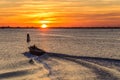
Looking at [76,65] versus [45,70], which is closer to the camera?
[45,70]

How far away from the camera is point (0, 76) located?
26.9 meters

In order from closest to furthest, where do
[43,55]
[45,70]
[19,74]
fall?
[19,74] → [45,70] → [43,55]

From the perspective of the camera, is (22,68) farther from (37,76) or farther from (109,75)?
(109,75)

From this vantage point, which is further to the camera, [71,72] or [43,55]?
[43,55]

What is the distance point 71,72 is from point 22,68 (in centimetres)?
561

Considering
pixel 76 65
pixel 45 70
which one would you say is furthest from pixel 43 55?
pixel 45 70

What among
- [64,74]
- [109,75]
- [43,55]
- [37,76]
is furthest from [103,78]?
[43,55]

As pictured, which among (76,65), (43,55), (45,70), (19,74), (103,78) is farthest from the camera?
(43,55)

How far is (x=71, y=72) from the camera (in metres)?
28.5

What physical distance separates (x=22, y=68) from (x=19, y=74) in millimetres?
3557

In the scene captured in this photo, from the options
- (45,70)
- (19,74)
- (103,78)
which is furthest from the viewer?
(45,70)

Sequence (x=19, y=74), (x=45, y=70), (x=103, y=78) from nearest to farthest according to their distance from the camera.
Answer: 1. (x=103, y=78)
2. (x=19, y=74)
3. (x=45, y=70)

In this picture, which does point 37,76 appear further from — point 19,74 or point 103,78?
point 103,78

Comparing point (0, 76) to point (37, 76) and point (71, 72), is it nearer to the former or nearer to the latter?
point (37, 76)
